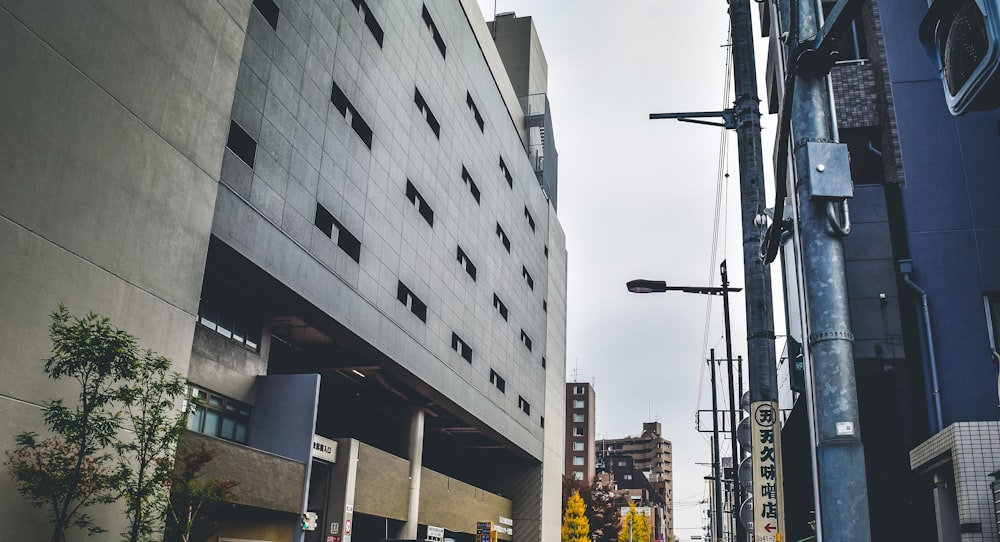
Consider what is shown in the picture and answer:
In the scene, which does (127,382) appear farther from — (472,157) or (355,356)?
(472,157)

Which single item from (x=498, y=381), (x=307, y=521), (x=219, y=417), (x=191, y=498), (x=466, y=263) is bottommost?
(x=307, y=521)

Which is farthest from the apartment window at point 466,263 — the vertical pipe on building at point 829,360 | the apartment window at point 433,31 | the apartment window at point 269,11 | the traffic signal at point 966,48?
the traffic signal at point 966,48

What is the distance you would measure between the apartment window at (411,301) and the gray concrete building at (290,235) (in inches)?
7.3

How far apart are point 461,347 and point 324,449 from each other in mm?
13679

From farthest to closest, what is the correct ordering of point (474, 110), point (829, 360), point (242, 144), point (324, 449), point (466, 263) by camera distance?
1. point (474, 110)
2. point (466, 263)
3. point (324, 449)
4. point (242, 144)
5. point (829, 360)

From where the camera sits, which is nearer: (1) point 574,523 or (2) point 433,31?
(2) point 433,31

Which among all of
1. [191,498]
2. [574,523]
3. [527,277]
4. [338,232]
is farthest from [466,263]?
[574,523]

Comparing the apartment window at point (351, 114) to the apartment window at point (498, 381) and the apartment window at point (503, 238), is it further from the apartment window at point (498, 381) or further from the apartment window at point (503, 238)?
the apartment window at point (498, 381)

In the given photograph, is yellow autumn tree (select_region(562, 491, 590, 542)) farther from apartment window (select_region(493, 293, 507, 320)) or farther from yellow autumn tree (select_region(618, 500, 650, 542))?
apartment window (select_region(493, 293, 507, 320))

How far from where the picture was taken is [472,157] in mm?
45781

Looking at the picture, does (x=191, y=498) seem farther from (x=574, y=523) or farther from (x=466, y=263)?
(x=574, y=523)

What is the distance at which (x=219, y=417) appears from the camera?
25.4 meters

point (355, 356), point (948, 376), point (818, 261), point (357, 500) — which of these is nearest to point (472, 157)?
point (355, 356)

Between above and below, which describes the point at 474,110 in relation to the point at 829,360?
above
